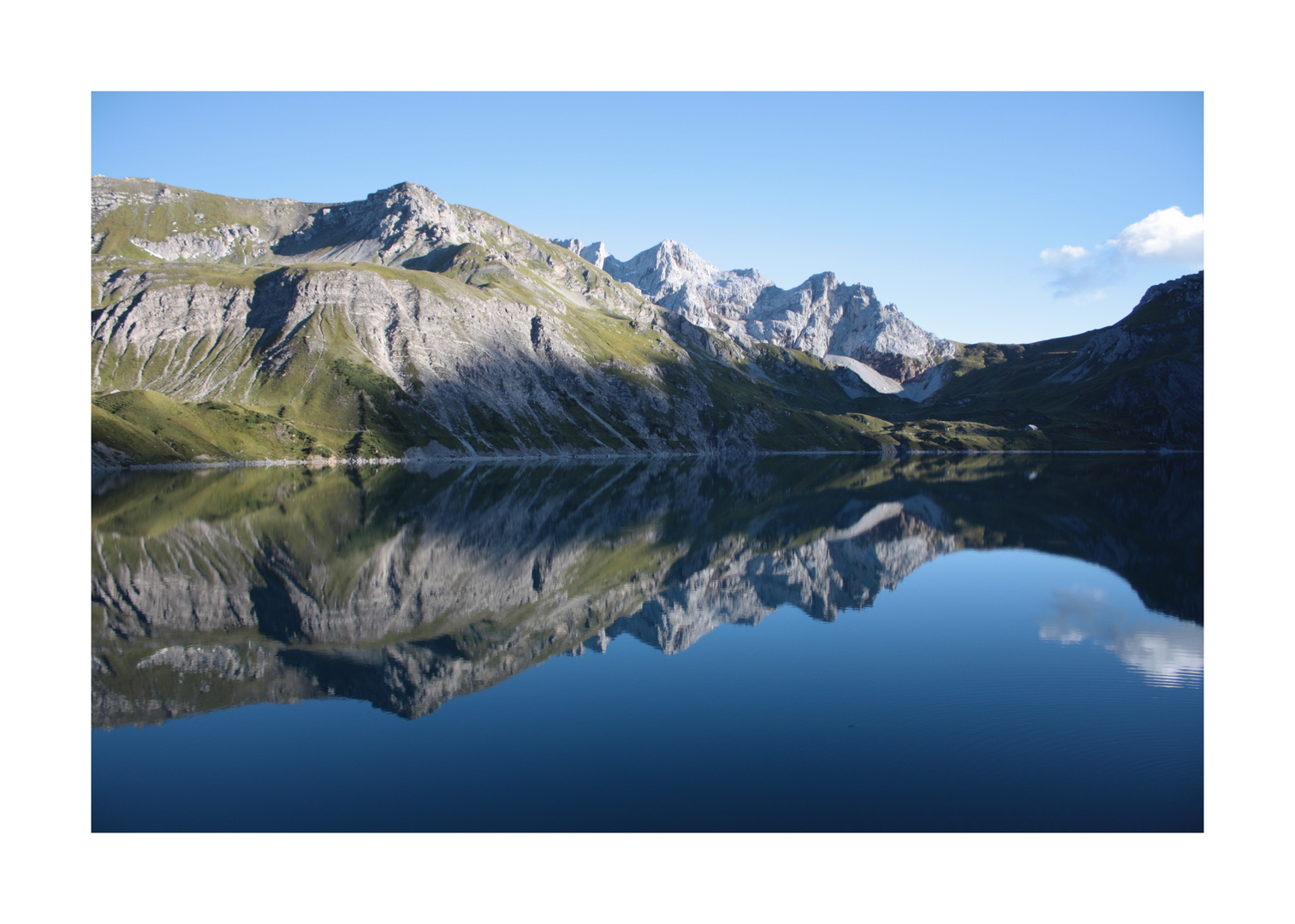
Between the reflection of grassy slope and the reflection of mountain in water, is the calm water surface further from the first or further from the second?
the reflection of grassy slope

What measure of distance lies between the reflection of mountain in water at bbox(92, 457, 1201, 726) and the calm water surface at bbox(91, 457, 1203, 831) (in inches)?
10.8

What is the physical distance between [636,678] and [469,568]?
22.4 meters

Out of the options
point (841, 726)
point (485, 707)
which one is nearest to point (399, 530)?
point (485, 707)

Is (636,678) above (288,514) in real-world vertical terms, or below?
below

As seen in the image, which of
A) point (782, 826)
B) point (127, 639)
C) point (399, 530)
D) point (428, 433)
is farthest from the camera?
point (428, 433)

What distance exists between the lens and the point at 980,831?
56.9ft

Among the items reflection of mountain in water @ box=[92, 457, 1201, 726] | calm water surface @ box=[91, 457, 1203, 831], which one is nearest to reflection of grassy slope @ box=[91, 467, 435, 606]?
reflection of mountain in water @ box=[92, 457, 1201, 726]

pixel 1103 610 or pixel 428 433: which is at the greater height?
pixel 428 433

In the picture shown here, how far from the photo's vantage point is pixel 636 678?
28188mm

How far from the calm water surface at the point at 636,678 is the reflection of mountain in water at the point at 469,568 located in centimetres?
27

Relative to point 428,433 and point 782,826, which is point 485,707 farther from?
point 428,433

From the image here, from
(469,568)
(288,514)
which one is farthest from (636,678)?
(288,514)

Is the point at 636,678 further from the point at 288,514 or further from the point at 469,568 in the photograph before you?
the point at 288,514

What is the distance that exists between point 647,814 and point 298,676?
1754 cm
